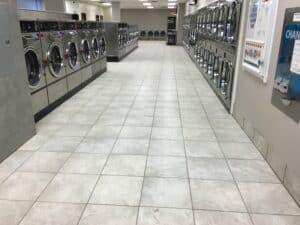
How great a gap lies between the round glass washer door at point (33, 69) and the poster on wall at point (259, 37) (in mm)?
2782

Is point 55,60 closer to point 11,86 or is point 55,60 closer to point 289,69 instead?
point 11,86

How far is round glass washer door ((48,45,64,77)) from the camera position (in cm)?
393

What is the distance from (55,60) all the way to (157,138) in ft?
7.62

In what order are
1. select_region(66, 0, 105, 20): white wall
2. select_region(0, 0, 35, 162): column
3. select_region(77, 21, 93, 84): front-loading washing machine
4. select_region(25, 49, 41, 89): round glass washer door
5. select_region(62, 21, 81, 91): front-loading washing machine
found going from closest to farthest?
select_region(0, 0, 35, 162): column < select_region(25, 49, 41, 89): round glass washer door < select_region(62, 21, 81, 91): front-loading washing machine < select_region(77, 21, 93, 84): front-loading washing machine < select_region(66, 0, 105, 20): white wall

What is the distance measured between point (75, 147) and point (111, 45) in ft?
22.1

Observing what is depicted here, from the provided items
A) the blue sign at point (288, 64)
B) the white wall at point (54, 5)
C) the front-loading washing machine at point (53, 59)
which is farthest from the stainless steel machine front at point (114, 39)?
the blue sign at point (288, 64)

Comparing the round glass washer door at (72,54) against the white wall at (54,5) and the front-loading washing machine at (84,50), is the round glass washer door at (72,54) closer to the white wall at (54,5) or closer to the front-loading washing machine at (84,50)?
the front-loading washing machine at (84,50)

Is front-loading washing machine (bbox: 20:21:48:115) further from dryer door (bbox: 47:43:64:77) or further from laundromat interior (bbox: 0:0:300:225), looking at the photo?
dryer door (bbox: 47:43:64:77)

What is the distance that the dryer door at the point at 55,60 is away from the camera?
3918mm

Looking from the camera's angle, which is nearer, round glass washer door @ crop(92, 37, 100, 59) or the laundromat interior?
the laundromat interior

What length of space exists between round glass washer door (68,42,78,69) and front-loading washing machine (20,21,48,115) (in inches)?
45.7

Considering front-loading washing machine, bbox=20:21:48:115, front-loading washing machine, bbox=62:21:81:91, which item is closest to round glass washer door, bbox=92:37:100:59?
front-loading washing machine, bbox=62:21:81:91

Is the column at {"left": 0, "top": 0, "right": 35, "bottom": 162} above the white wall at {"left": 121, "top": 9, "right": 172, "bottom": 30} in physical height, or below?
below

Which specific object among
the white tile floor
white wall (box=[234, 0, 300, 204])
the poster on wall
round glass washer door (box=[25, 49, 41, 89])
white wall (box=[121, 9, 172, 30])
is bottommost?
the white tile floor
